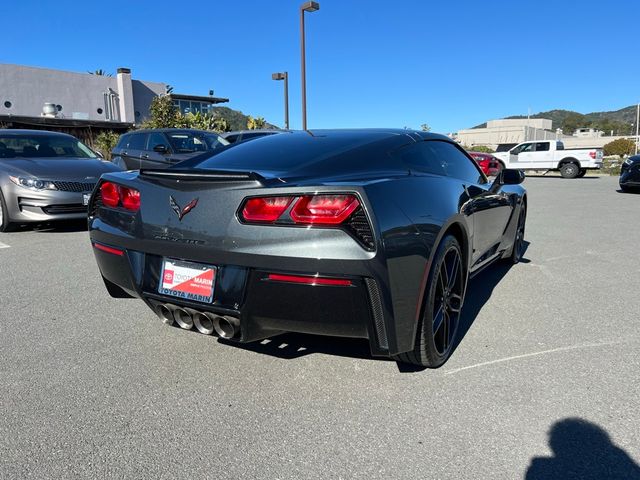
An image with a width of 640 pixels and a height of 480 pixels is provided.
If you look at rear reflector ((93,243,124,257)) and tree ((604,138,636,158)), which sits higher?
tree ((604,138,636,158))

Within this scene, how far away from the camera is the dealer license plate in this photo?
91.2 inches

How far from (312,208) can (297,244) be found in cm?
18

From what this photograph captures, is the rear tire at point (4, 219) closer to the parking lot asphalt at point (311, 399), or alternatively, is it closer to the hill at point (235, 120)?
the parking lot asphalt at point (311, 399)

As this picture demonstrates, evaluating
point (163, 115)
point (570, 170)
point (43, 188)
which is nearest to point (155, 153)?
point (43, 188)

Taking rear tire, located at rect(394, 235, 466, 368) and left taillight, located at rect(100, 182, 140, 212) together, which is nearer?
rear tire, located at rect(394, 235, 466, 368)

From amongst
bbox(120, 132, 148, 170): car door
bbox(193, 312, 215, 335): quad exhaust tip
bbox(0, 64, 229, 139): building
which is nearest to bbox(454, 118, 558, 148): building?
bbox(0, 64, 229, 139): building

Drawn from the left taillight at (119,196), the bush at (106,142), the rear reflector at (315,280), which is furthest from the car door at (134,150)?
the bush at (106,142)

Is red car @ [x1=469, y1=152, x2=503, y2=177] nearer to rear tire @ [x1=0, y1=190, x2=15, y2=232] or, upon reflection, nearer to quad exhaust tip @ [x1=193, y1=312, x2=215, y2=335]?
rear tire @ [x1=0, y1=190, x2=15, y2=232]

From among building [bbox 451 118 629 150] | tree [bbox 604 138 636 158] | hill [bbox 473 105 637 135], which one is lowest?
tree [bbox 604 138 636 158]

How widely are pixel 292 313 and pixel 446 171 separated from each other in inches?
69.2

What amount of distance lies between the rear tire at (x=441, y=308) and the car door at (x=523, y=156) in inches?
871

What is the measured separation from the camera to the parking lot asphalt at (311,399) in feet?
6.31

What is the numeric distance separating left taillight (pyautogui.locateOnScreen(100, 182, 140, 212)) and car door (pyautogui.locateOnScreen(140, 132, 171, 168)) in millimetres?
7193

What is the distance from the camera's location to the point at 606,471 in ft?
6.11
